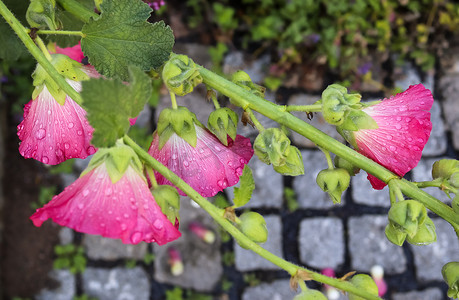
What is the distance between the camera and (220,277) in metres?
1.64

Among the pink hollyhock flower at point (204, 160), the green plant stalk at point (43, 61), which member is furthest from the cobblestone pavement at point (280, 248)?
the green plant stalk at point (43, 61)

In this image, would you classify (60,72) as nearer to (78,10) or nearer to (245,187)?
(78,10)

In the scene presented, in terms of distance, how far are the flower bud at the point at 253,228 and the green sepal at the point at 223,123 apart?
10 centimetres

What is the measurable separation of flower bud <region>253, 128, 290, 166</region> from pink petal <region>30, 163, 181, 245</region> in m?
0.12

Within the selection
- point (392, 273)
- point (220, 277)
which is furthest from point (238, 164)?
point (392, 273)

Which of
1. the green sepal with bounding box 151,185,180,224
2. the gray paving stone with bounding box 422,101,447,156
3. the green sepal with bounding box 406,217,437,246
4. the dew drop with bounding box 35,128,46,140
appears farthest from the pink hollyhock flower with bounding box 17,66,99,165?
the gray paving stone with bounding box 422,101,447,156

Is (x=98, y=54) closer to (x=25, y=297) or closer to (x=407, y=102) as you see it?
(x=407, y=102)

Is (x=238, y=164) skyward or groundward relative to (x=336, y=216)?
skyward

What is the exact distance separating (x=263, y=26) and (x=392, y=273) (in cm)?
96

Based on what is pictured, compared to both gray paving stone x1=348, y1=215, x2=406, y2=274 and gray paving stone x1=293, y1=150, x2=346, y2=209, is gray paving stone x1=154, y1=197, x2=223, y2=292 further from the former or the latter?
gray paving stone x1=348, y1=215, x2=406, y2=274

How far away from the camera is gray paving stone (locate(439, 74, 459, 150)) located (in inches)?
68.4

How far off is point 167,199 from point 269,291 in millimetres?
1266

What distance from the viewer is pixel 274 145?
476mm

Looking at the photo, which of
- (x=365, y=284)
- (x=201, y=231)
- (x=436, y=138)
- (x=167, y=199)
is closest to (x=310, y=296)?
(x=365, y=284)
